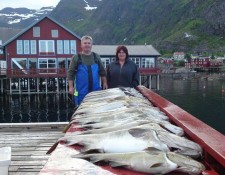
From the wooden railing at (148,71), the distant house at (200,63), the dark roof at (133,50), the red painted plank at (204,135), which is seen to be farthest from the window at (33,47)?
the distant house at (200,63)

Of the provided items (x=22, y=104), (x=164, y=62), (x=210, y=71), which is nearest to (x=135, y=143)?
(x=22, y=104)

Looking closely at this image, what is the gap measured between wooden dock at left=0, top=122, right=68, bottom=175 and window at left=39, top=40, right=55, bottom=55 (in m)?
37.1

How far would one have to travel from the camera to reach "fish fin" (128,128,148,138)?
2947 mm

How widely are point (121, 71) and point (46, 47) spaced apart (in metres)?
37.7

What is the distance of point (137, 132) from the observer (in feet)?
9.78

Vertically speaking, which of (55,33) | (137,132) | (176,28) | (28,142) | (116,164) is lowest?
(28,142)

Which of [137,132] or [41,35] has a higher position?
[41,35]

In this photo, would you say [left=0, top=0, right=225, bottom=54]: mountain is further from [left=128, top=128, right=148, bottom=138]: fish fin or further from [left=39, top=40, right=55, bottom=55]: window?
[left=128, top=128, right=148, bottom=138]: fish fin

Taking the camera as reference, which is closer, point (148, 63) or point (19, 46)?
point (19, 46)

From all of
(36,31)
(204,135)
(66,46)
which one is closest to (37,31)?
(36,31)

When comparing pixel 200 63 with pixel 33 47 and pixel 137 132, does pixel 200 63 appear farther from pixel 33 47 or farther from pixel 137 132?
pixel 137 132

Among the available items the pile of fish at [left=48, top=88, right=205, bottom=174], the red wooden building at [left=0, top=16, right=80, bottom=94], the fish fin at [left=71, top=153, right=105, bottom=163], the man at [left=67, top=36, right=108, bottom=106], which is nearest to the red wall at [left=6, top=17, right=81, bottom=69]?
the red wooden building at [left=0, top=16, right=80, bottom=94]

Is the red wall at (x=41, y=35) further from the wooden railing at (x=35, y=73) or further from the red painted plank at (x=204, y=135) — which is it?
the red painted plank at (x=204, y=135)

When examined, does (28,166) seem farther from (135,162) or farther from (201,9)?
(201,9)
